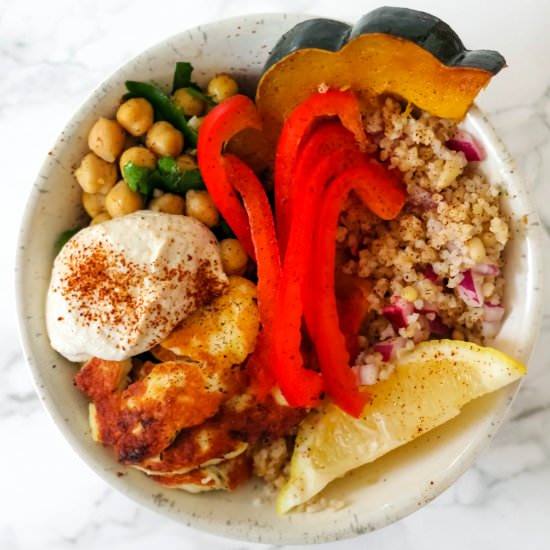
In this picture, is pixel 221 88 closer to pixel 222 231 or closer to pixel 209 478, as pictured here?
pixel 222 231

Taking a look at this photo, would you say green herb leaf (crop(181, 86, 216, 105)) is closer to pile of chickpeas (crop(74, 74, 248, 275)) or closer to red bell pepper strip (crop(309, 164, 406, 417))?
pile of chickpeas (crop(74, 74, 248, 275))

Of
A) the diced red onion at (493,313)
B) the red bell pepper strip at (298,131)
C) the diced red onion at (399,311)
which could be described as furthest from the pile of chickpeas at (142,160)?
the diced red onion at (493,313)

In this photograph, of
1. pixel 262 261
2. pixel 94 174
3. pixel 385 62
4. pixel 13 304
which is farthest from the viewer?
pixel 13 304

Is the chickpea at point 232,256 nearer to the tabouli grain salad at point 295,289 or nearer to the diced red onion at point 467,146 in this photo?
the tabouli grain salad at point 295,289

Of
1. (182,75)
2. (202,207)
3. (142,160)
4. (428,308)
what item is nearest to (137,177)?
(142,160)

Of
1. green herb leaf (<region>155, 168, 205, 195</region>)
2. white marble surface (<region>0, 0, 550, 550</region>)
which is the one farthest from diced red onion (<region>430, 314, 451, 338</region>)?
green herb leaf (<region>155, 168, 205, 195</region>)

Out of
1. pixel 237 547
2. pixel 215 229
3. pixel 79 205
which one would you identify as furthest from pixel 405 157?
pixel 237 547

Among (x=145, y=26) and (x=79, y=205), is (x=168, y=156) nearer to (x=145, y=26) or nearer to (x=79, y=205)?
(x=79, y=205)
